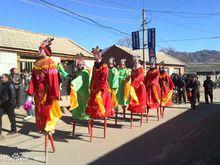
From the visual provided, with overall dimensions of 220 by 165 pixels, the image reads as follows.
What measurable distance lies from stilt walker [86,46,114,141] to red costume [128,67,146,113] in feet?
6.70

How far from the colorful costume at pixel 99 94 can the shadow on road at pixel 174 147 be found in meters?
1.08

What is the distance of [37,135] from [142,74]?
3812 mm

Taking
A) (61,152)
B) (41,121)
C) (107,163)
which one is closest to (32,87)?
(41,121)

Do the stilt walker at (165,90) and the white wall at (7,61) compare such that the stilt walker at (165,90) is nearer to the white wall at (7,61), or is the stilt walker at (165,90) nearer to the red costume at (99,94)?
the red costume at (99,94)

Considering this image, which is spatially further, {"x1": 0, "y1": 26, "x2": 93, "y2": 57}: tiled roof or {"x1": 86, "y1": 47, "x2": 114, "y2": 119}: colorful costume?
{"x1": 0, "y1": 26, "x2": 93, "y2": 57}: tiled roof

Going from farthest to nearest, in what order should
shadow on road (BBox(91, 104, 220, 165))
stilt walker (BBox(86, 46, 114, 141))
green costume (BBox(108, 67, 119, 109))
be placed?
green costume (BBox(108, 67, 119, 109)) < stilt walker (BBox(86, 46, 114, 141)) < shadow on road (BBox(91, 104, 220, 165))

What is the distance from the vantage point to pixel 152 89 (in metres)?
14.8

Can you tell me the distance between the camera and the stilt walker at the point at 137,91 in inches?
523

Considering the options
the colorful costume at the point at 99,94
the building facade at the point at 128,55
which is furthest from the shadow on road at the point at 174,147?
the building facade at the point at 128,55

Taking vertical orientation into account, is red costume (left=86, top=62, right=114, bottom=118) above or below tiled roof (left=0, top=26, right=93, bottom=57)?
below

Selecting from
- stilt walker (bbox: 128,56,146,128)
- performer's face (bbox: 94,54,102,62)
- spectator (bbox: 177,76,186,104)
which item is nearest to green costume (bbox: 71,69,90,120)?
performer's face (bbox: 94,54,102,62)

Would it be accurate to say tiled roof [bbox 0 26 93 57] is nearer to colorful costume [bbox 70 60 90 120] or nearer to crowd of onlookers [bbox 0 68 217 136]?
crowd of onlookers [bbox 0 68 217 136]

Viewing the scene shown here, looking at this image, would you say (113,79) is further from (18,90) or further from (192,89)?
(192,89)

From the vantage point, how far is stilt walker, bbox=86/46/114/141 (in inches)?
436
